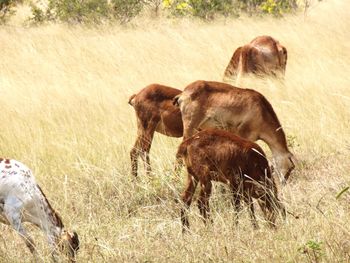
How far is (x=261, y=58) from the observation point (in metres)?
11.6

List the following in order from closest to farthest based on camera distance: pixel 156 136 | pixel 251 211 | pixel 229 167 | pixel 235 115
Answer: pixel 251 211
pixel 229 167
pixel 235 115
pixel 156 136

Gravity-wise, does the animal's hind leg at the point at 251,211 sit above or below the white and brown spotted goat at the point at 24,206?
below

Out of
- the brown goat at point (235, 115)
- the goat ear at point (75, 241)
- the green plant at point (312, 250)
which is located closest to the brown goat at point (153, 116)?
the brown goat at point (235, 115)

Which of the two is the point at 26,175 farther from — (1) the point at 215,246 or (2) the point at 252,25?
(2) the point at 252,25

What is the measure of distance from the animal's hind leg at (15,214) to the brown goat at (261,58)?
19.3 ft

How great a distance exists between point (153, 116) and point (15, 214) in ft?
8.12

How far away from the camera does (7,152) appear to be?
854 cm

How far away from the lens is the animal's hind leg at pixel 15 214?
5719 millimetres

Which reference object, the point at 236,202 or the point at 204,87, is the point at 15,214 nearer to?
the point at 236,202

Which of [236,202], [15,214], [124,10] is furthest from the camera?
[124,10]

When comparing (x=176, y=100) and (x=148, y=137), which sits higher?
(x=176, y=100)

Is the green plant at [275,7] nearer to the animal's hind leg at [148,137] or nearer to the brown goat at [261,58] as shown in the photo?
the brown goat at [261,58]

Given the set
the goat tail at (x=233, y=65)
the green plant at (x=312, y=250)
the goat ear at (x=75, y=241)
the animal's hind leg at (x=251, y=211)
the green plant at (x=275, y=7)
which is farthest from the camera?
the green plant at (x=275, y=7)

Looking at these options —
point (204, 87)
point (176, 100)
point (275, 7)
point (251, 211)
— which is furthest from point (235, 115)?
point (275, 7)
